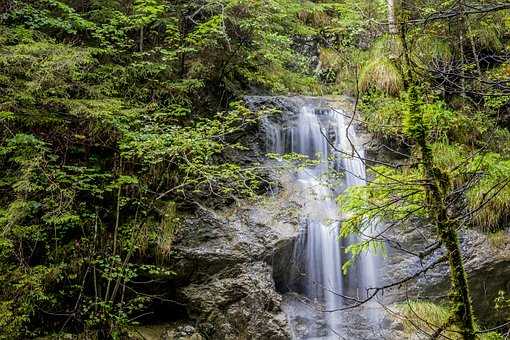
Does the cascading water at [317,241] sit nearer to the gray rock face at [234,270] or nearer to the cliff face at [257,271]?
the cliff face at [257,271]

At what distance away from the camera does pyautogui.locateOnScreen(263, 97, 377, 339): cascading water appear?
235 inches

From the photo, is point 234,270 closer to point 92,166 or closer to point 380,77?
point 92,166

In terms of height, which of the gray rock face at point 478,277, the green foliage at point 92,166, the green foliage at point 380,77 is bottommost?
the gray rock face at point 478,277

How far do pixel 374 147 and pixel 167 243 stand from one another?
4.05 metres

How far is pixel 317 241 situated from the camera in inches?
257

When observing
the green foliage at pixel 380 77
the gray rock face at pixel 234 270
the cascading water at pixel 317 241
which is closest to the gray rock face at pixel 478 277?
the cascading water at pixel 317 241

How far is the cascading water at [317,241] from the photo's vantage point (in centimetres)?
598

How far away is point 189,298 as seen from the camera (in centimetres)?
568

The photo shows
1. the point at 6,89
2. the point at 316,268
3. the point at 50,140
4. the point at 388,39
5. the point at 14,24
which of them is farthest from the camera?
the point at 388,39

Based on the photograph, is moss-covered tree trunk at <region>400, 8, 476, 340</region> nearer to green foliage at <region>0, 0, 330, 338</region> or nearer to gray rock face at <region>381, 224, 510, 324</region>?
green foliage at <region>0, 0, 330, 338</region>

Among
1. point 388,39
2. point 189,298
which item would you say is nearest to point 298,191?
point 189,298

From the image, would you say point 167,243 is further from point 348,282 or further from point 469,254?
point 469,254

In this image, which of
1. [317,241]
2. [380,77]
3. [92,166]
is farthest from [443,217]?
[380,77]

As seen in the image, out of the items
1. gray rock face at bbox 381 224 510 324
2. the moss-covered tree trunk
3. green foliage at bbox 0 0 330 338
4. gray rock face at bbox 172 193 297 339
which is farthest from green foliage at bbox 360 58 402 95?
the moss-covered tree trunk
